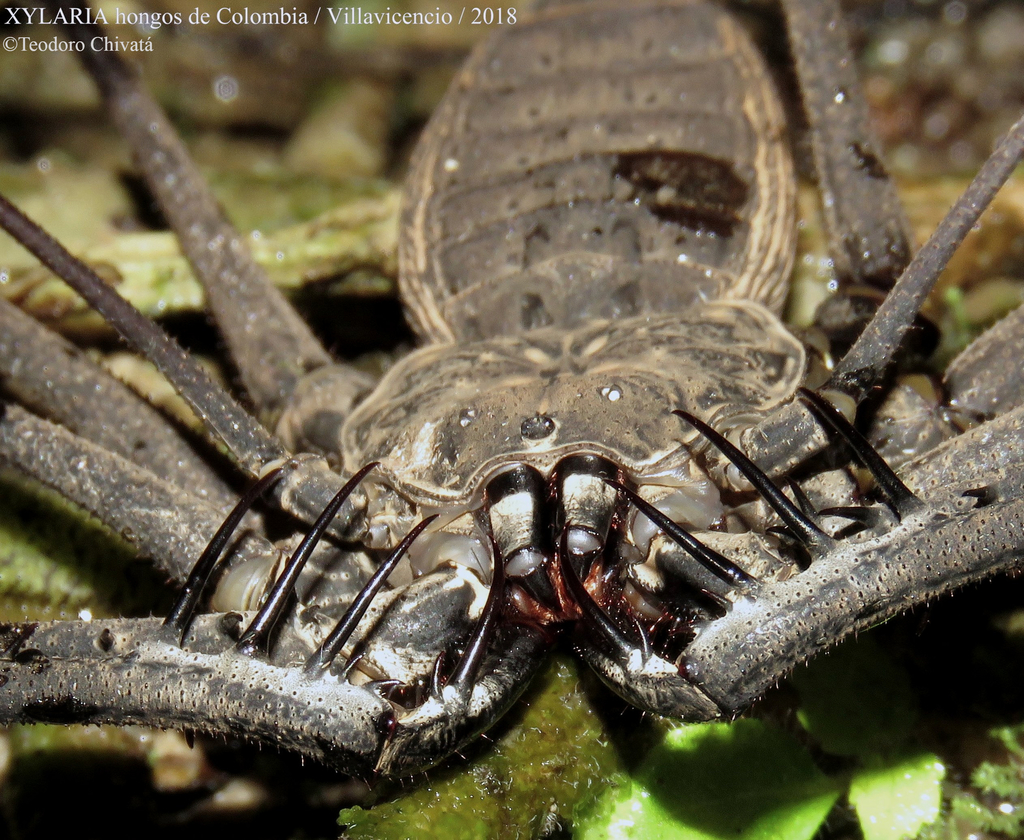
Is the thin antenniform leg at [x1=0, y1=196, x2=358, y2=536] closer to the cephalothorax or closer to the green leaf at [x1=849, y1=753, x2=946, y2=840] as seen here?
the cephalothorax

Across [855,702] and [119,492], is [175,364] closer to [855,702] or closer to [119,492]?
[119,492]

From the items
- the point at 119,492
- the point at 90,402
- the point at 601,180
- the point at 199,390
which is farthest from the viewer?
the point at 601,180

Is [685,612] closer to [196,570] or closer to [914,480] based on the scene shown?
[914,480]

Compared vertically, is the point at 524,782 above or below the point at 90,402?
below

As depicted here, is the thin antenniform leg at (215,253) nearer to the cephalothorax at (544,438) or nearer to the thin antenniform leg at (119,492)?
the cephalothorax at (544,438)

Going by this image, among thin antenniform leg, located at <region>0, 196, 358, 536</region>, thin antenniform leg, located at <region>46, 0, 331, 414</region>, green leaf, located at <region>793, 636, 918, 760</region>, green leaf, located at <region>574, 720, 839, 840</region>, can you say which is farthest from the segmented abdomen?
green leaf, located at <region>574, 720, 839, 840</region>

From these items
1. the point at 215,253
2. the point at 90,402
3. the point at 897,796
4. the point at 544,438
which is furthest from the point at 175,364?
the point at 897,796

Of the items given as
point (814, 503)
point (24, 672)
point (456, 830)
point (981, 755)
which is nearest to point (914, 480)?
point (814, 503)
